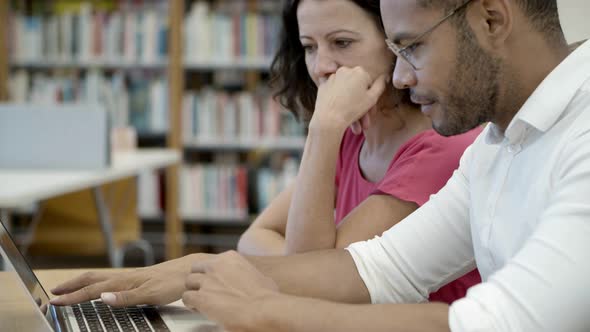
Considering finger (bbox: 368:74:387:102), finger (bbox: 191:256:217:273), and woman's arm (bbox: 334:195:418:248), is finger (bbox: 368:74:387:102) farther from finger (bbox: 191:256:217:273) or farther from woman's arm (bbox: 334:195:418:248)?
finger (bbox: 191:256:217:273)

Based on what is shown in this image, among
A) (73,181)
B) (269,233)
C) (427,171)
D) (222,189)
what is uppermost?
(427,171)

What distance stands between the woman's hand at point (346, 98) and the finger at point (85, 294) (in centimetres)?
52

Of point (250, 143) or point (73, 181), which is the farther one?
point (250, 143)

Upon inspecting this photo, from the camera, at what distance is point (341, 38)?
1.55 m

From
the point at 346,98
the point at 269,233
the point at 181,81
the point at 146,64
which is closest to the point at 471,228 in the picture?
the point at 346,98

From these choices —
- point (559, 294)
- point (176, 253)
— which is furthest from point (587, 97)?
point (176, 253)

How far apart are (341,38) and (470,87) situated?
589 mm

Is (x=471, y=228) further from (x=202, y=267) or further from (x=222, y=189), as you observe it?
(x=222, y=189)

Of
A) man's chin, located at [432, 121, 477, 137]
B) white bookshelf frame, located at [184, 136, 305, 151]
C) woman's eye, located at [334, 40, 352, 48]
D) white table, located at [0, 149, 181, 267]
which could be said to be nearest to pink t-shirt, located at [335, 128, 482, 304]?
woman's eye, located at [334, 40, 352, 48]

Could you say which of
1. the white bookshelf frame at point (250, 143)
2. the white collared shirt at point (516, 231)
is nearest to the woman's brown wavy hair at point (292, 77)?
the white collared shirt at point (516, 231)

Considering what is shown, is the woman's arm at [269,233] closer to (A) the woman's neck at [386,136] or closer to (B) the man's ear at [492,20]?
(A) the woman's neck at [386,136]

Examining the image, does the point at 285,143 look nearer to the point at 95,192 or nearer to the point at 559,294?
the point at 95,192

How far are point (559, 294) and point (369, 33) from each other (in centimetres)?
88

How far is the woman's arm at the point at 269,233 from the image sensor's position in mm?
1691
